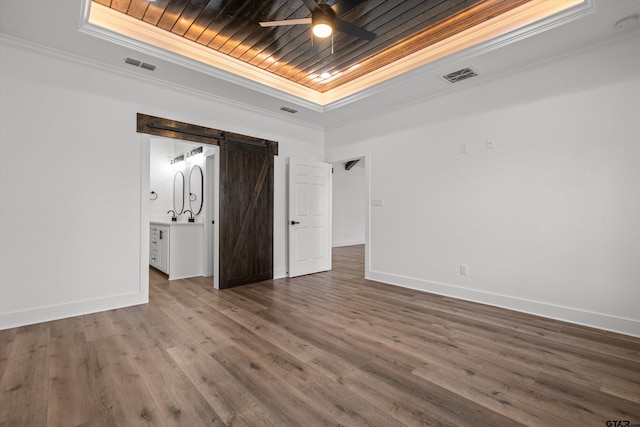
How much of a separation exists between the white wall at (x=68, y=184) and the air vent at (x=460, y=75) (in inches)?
144

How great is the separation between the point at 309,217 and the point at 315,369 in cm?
348

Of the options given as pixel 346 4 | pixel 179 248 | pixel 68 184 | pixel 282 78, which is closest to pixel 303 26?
pixel 346 4

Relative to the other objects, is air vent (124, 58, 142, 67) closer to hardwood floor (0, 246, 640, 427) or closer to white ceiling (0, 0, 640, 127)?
white ceiling (0, 0, 640, 127)

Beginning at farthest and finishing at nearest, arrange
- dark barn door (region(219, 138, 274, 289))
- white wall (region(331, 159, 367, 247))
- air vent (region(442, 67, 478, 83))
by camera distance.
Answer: white wall (region(331, 159, 367, 247)) → dark barn door (region(219, 138, 274, 289)) → air vent (region(442, 67, 478, 83))

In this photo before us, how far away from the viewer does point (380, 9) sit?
9.57 ft

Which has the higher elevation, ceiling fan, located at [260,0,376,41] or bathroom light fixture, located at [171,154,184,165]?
ceiling fan, located at [260,0,376,41]

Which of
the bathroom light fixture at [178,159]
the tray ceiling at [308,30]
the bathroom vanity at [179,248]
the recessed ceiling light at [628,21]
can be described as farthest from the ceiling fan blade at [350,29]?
the bathroom light fixture at [178,159]

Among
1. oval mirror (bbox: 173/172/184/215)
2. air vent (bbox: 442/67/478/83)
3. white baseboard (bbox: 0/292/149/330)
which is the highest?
air vent (bbox: 442/67/478/83)

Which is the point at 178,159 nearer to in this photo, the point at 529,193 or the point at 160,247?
the point at 160,247

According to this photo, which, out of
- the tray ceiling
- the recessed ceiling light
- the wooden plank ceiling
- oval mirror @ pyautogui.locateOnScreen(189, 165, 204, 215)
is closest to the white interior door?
the tray ceiling

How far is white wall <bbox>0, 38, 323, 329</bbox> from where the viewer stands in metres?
2.94

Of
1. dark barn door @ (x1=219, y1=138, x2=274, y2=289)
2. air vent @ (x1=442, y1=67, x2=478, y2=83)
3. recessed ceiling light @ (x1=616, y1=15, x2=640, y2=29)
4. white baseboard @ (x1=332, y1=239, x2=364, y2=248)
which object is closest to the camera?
recessed ceiling light @ (x1=616, y1=15, x2=640, y2=29)

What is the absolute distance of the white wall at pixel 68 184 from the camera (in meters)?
2.94

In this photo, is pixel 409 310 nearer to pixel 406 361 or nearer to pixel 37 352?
pixel 406 361
